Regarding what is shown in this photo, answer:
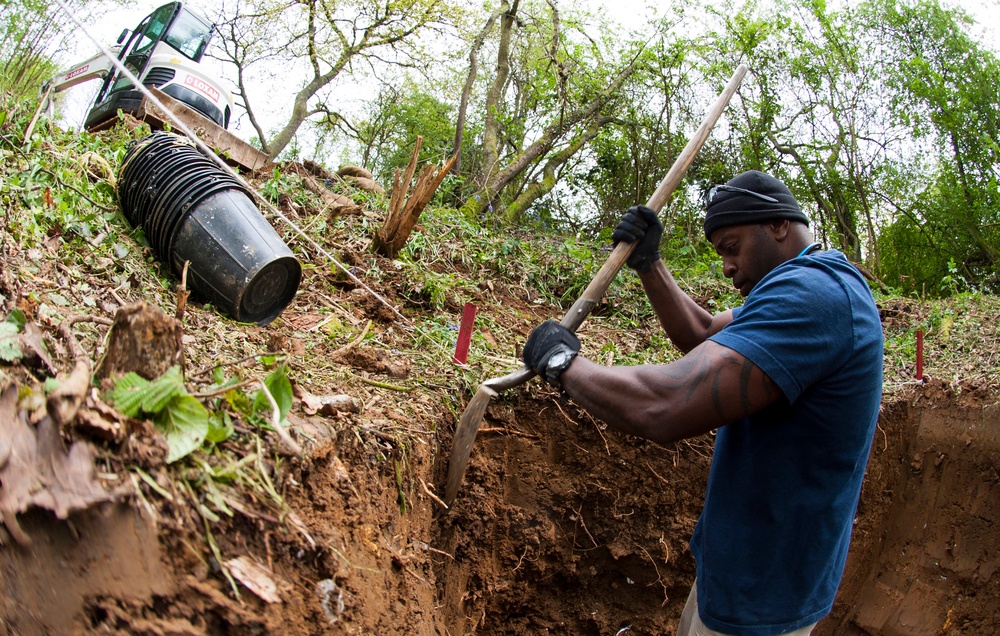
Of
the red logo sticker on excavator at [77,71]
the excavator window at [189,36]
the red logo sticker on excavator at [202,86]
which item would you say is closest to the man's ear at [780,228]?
the red logo sticker on excavator at [202,86]

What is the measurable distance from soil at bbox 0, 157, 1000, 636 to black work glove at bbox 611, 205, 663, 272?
99 centimetres

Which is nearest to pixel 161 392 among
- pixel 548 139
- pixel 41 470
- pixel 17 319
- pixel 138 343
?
pixel 138 343

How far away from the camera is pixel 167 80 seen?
6.31 m

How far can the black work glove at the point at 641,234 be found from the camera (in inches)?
108

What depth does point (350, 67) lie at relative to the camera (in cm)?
1396

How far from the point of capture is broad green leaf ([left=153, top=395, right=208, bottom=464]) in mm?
1529

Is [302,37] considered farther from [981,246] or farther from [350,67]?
[981,246]

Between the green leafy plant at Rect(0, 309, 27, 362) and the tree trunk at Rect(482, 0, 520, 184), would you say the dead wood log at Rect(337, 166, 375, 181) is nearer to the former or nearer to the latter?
the tree trunk at Rect(482, 0, 520, 184)

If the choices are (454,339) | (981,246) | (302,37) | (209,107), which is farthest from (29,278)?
(302,37)

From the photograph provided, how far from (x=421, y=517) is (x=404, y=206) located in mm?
2697

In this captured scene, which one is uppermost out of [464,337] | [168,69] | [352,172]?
[352,172]

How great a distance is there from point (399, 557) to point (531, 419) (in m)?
1.33

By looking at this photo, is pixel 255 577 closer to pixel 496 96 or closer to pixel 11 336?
pixel 11 336

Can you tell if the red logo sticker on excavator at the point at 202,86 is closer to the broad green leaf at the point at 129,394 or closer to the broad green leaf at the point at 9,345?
the broad green leaf at the point at 9,345
